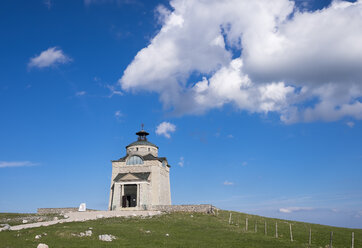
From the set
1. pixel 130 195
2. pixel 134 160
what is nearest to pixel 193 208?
pixel 130 195

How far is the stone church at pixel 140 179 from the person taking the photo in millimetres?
56938

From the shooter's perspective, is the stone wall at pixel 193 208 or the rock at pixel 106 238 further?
the stone wall at pixel 193 208

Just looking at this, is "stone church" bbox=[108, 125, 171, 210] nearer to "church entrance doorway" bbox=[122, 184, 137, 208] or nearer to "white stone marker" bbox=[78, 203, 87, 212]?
"church entrance doorway" bbox=[122, 184, 137, 208]

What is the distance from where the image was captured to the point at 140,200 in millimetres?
56312

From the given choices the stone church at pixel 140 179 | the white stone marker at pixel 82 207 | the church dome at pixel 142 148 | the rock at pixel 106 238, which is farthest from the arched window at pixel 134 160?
the rock at pixel 106 238

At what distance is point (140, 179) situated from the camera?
56969 millimetres

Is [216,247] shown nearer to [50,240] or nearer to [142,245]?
[142,245]

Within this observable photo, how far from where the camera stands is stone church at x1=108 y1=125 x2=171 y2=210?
56938mm

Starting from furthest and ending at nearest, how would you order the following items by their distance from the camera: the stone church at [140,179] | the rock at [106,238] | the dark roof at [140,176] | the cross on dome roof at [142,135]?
the cross on dome roof at [142,135], the dark roof at [140,176], the stone church at [140,179], the rock at [106,238]

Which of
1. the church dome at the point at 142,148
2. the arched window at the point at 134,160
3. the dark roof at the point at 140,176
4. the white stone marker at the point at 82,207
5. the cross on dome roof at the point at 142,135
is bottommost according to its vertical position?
the white stone marker at the point at 82,207

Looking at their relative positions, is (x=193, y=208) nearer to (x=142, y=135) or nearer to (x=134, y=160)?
(x=134, y=160)

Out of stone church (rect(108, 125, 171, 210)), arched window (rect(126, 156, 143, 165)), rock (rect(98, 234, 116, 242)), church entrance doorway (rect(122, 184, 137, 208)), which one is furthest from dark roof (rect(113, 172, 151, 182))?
rock (rect(98, 234, 116, 242))

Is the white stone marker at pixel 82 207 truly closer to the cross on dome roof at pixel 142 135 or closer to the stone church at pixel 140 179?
the stone church at pixel 140 179

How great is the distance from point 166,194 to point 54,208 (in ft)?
72.7
